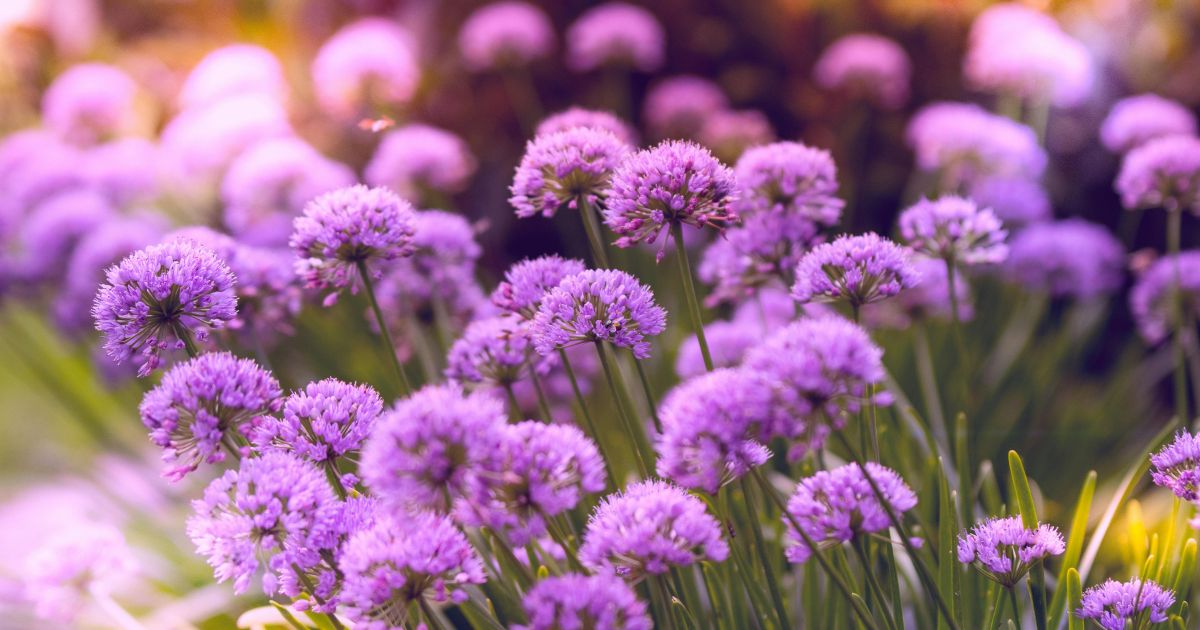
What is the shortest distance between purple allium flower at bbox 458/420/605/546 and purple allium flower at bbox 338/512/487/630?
6cm

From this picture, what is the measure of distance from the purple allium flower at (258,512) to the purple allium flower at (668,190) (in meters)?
0.59

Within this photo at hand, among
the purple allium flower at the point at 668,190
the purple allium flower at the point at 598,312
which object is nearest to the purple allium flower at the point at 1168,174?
the purple allium flower at the point at 668,190

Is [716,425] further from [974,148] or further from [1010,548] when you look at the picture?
[974,148]

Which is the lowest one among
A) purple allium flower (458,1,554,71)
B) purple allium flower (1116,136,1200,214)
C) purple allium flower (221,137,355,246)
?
purple allium flower (1116,136,1200,214)

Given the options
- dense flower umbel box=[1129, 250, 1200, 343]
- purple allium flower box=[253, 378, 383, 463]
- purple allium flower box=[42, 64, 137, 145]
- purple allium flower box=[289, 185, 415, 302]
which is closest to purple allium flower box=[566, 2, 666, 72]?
dense flower umbel box=[1129, 250, 1200, 343]

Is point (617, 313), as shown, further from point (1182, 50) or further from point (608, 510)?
point (1182, 50)

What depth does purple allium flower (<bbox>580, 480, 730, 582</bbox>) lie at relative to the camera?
3.41 feet

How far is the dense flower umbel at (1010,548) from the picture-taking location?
1.23 meters

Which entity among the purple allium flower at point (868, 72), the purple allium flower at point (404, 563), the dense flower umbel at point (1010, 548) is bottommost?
the dense flower umbel at point (1010, 548)

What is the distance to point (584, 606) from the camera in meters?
0.97

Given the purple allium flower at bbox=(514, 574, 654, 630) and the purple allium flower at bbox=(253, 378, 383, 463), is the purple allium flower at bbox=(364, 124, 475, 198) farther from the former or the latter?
the purple allium flower at bbox=(514, 574, 654, 630)

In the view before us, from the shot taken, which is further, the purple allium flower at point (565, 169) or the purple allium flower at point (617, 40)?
the purple allium flower at point (617, 40)

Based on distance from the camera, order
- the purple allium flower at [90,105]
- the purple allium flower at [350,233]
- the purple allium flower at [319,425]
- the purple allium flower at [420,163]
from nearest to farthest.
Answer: the purple allium flower at [319,425] → the purple allium flower at [350,233] → the purple allium flower at [420,163] → the purple allium flower at [90,105]

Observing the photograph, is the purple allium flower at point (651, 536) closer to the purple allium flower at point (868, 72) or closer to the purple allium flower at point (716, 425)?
the purple allium flower at point (716, 425)
